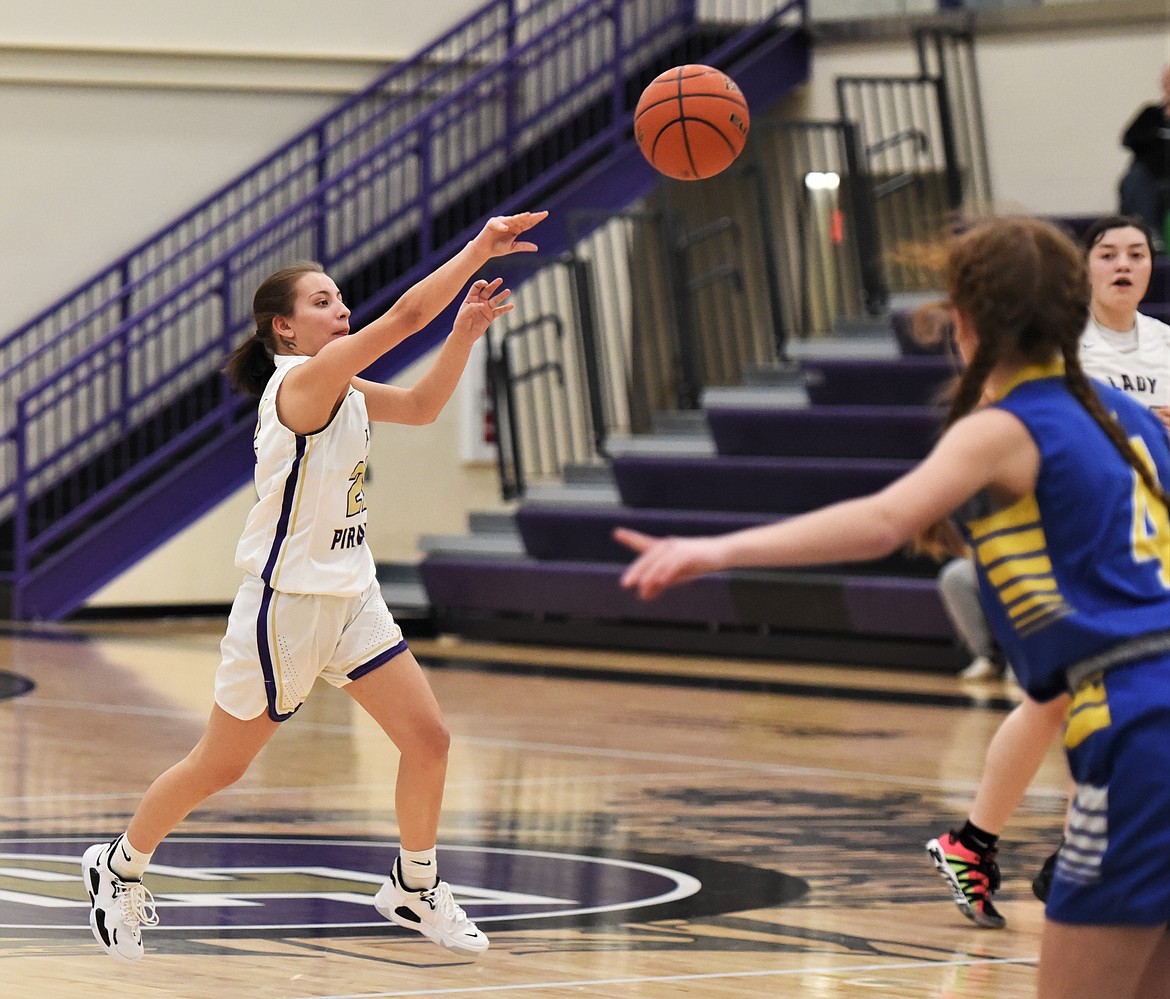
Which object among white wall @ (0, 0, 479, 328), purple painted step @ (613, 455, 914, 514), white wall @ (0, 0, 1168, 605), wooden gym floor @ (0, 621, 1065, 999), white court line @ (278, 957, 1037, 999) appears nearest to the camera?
white court line @ (278, 957, 1037, 999)

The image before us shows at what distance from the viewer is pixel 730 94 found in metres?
5.74

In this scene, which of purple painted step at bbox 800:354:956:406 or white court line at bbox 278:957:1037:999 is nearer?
white court line at bbox 278:957:1037:999

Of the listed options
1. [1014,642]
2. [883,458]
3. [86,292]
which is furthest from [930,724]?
[86,292]

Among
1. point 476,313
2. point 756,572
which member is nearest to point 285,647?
point 476,313

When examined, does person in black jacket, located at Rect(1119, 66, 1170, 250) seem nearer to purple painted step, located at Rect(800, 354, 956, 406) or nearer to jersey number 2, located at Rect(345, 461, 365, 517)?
purple painted step, located at Rect(800, 354, 956, 406)

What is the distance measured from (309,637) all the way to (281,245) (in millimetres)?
10330

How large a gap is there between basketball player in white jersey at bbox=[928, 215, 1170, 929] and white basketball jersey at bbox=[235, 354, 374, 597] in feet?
5.06

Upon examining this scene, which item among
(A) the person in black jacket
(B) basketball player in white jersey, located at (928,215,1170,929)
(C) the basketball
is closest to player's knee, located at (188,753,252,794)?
(B) basketball player in white jersey, located at (928,215,1170,929)

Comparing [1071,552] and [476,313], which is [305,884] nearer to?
[476,313]

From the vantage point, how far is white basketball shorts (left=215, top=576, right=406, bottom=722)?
4.37 m

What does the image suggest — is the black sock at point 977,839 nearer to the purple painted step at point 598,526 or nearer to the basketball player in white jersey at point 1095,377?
the basketball player in white jersey at point 1095,377

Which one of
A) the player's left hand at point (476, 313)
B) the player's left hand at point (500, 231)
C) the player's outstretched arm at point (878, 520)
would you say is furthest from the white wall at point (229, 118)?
the player's outstretched arm at point (878, 520)

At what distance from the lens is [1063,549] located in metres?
2.69

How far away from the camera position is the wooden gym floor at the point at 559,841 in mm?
4332
